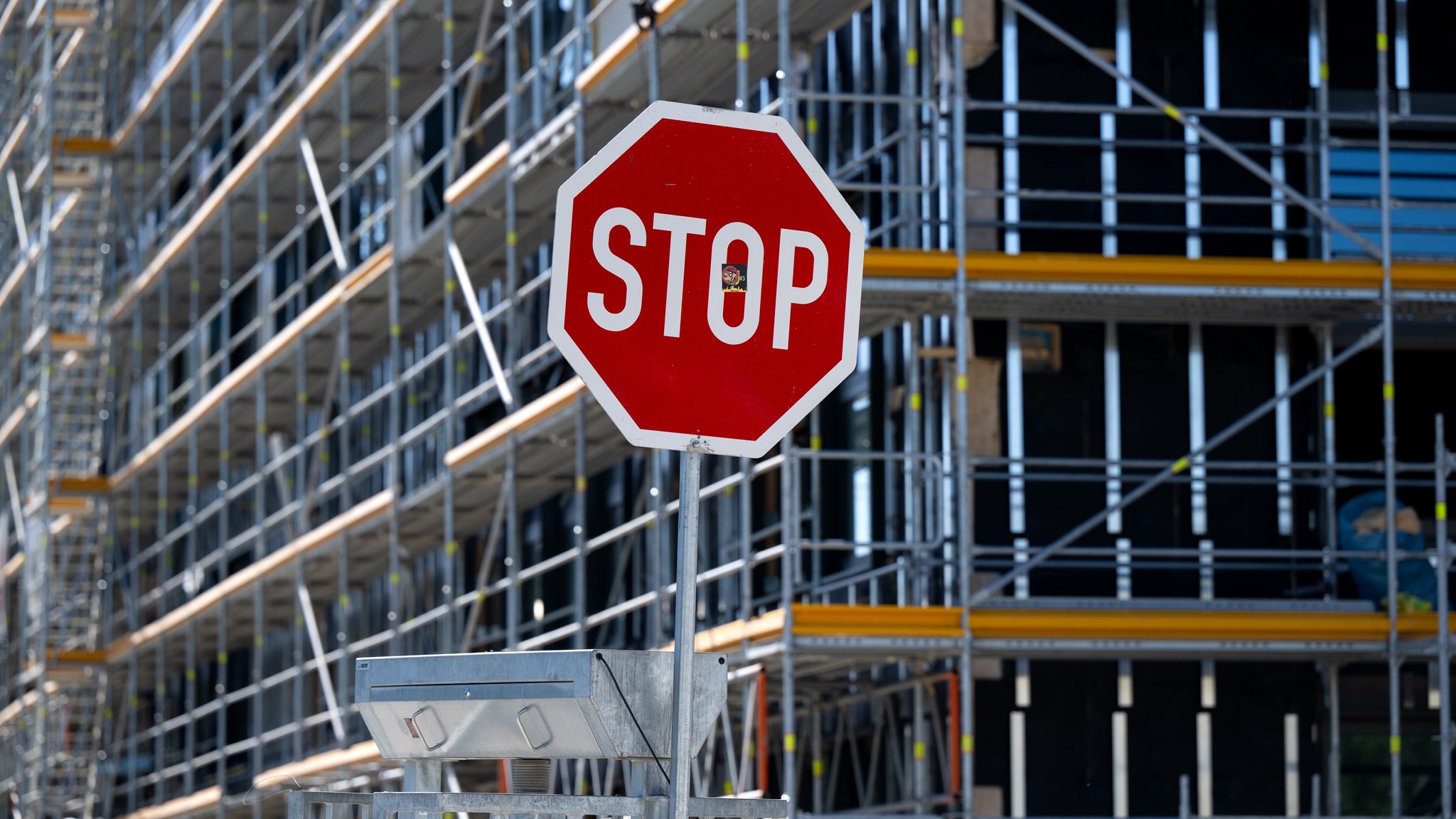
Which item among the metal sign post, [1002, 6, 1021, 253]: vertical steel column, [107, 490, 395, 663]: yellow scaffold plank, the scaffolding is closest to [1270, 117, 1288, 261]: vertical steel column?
[1002, 6, 1021, 253]: vertical steel column

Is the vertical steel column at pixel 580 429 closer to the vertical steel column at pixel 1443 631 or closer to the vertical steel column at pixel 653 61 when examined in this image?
the vertical steel column at pixel 653 61

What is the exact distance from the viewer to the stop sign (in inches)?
141

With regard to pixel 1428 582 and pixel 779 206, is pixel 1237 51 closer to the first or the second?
pixel 1428 582

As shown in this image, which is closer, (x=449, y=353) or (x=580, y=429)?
(x=580, y=429)

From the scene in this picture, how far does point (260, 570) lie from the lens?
21172 mm

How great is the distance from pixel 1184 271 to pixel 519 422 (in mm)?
5044

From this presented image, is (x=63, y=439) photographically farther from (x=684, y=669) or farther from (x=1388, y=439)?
(x=684, y=669)

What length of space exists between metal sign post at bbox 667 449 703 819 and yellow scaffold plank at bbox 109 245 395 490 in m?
14.5

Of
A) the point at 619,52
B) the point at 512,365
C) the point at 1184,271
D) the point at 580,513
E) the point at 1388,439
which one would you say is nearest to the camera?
the point at 1388,439

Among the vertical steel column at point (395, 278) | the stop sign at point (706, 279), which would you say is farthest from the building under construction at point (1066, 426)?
the stop sign at point (706, 279)

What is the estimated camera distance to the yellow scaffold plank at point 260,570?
1823 cm

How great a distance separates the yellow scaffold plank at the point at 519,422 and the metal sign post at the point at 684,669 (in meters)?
9.95

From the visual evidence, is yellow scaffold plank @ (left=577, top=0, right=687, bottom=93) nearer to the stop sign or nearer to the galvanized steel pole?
the galvanized steel pole

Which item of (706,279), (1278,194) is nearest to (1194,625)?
(1278,194)
